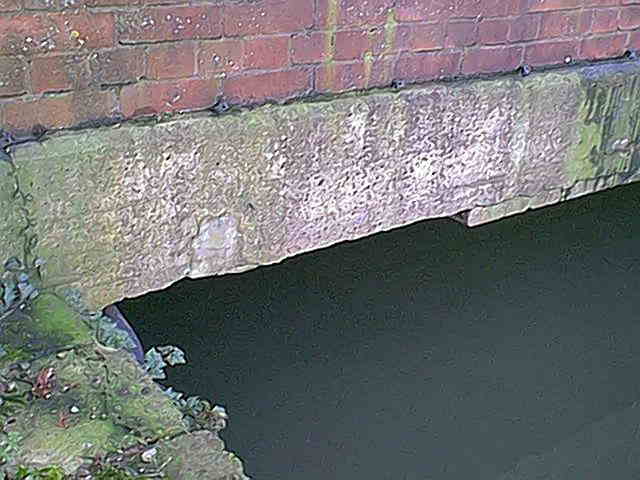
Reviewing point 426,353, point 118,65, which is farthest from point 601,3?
point 118,65

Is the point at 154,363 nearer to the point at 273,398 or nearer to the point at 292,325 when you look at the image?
the point at 273,398

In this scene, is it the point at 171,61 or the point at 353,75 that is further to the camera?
the point at 353,75

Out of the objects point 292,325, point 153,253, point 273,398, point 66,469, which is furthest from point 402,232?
point 66,469

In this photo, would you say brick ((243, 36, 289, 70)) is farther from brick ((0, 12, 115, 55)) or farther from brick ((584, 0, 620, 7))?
brick ((584, 0, 620, 7))

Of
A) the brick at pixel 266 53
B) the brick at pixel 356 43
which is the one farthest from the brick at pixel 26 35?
the brick at pixel 356 43

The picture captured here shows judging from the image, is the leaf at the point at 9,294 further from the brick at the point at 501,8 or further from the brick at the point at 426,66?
the brick at the point at 501,8

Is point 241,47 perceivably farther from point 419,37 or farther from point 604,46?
point 604,46

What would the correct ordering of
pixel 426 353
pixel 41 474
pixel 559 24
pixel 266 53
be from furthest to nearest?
1. pixel 426 353
2. pixel 559 24
3. pixel 266 53
4. pixel 41 474

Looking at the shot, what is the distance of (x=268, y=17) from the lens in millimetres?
2238

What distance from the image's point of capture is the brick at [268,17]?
7.20 feet

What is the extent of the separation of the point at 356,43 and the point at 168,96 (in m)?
0.53

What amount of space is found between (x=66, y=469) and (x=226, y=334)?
5.25 ft

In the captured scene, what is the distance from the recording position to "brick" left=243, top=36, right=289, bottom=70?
2256 mm

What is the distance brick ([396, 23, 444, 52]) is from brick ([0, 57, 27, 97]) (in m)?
0.97
